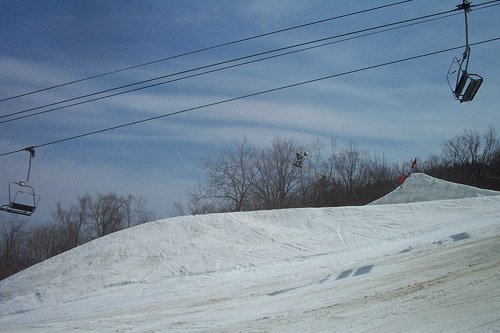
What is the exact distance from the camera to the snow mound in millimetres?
33688

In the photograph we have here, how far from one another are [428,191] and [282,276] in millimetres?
25239

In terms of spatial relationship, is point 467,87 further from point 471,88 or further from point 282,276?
point 282,276

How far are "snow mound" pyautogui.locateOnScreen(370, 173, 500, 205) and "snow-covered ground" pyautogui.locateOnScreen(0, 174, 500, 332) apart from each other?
855 centimetres

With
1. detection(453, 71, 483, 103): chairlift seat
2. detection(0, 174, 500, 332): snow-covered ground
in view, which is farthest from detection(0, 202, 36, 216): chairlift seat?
detection(453, 71, 483, 103): chairlift seat

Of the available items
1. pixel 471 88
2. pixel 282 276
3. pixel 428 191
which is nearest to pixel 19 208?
pixel 282 276

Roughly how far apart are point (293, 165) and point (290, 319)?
44733 mm

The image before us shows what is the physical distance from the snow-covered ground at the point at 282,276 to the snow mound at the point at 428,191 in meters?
8.55

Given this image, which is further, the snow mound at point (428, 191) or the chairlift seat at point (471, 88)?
the snow mound at point (428, 191)

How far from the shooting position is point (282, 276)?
589 inches

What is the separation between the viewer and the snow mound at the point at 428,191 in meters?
33.7

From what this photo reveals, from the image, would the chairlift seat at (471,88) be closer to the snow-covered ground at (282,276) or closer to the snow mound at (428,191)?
the snow-covered ground at (282,276)

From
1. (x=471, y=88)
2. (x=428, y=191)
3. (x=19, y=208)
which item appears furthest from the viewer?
(x=428, y=191)

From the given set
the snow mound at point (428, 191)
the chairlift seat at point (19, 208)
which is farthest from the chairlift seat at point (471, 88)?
the snow mound at point (428, 191)

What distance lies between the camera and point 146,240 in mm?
22656
